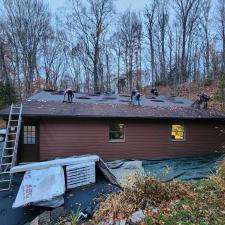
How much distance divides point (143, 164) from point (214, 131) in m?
5.57

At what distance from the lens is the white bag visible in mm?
8617

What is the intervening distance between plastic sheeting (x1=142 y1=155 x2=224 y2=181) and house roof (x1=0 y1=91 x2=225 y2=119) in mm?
2372

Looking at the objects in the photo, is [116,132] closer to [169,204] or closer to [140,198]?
[140,198]

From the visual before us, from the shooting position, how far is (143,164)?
14750mm

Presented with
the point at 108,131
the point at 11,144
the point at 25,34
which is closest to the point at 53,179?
the point at 108,131

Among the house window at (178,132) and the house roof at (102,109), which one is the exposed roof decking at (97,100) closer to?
the house roof at (102,109)

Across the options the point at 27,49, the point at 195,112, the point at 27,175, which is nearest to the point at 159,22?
the point at 27,49

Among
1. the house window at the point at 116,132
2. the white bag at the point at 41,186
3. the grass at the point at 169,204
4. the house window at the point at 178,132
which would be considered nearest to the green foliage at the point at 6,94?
the house window at the point at 116,132

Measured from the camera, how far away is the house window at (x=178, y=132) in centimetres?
1697

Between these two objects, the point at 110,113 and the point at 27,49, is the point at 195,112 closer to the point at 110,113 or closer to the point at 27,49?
the point at 110,113

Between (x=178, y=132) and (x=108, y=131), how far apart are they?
14.2 feet

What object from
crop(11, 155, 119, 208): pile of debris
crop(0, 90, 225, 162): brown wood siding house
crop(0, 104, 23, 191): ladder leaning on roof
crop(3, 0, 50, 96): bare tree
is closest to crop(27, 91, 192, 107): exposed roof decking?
crop(0, 90, 225, 162): brown wood siding house

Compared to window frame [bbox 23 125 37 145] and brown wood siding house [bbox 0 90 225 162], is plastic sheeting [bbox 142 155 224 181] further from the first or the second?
window frame [bbox 23 125 37 145]

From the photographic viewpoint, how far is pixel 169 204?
6.66m
